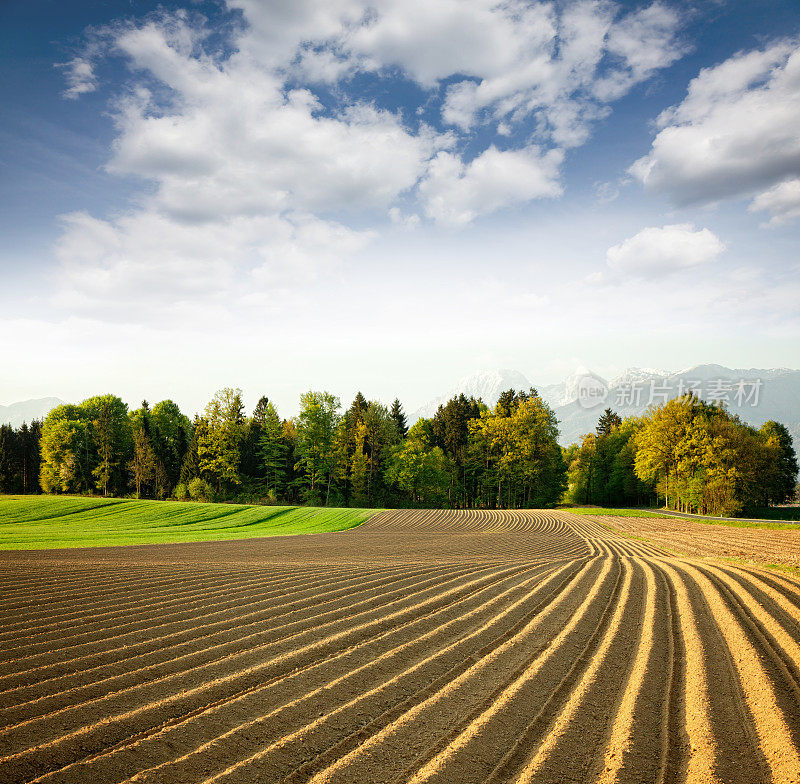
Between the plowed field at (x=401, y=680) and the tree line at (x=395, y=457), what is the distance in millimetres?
38064

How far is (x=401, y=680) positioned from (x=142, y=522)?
33014 millimetres

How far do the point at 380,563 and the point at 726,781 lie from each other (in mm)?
11385

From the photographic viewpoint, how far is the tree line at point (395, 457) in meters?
45.0

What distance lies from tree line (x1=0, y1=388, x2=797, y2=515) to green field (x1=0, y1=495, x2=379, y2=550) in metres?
9.74

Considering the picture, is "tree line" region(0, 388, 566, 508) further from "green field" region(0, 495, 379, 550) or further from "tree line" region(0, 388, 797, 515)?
"green field" region(0, 495, 379, 550)

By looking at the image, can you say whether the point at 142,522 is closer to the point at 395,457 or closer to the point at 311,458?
the point at 311,458

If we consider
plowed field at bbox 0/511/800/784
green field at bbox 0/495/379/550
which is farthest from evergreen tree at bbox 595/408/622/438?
plowed field at bbox 0/511/800/784

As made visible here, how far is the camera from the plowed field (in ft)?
13.7

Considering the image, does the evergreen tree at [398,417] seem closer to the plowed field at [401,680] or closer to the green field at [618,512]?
the green field at [618,512]

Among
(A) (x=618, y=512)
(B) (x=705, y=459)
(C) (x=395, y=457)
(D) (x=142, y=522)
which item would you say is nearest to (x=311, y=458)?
(C) (x=395, y=457)

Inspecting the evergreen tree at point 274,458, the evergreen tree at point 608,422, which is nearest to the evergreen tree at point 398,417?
the evergreen tree at point 274,458

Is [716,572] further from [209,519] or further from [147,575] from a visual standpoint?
[209,519]

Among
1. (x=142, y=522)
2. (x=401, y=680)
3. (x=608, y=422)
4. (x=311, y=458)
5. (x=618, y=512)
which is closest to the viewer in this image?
(x=401, y=680)

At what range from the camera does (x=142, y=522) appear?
107 feet
